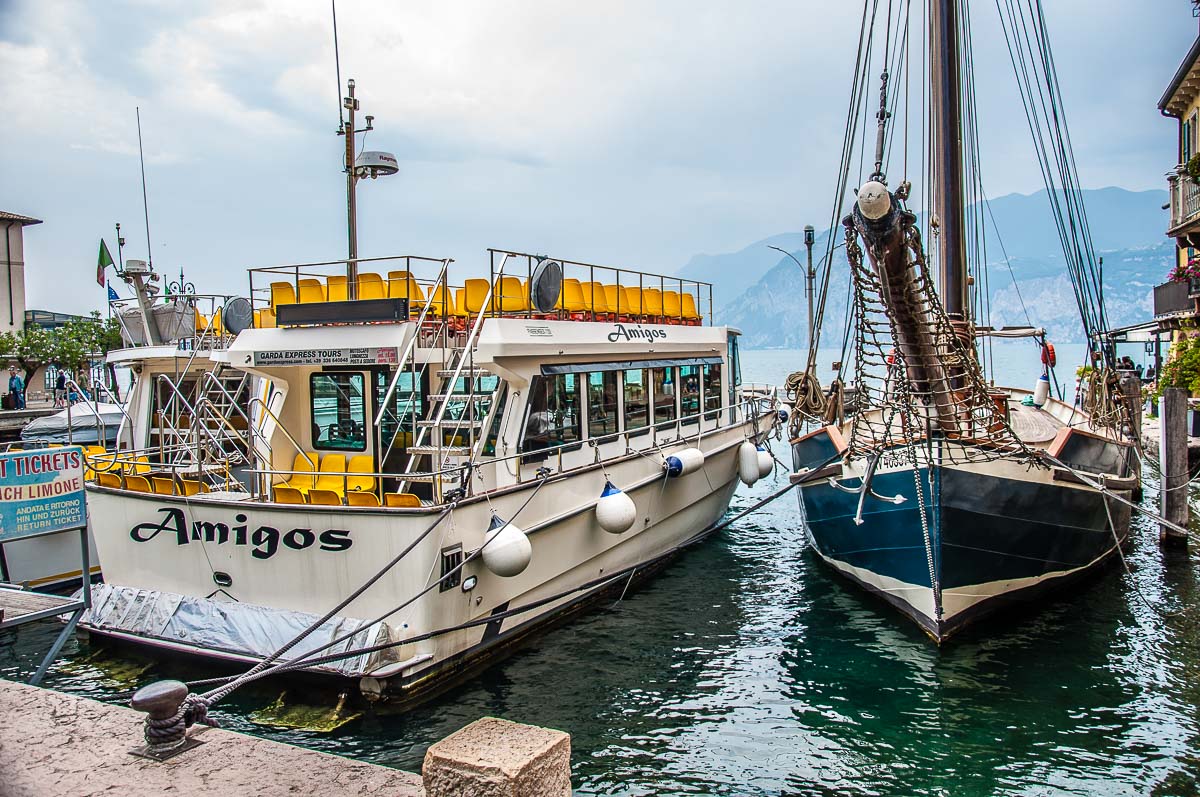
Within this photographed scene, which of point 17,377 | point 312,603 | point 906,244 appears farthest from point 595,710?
point 17,377

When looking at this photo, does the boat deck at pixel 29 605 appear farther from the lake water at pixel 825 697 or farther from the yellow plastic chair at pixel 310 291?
the yellow plastic chair at pixel 310 291

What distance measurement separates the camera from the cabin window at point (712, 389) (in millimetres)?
16641

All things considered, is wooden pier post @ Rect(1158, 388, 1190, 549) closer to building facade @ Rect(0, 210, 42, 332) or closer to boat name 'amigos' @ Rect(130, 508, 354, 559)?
boat name 'amigos' @ Rect(130, 508, 354, 559)

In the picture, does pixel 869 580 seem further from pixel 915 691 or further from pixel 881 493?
pixel 915 691

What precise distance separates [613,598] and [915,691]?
14.9 feet

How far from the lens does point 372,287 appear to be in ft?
38.2

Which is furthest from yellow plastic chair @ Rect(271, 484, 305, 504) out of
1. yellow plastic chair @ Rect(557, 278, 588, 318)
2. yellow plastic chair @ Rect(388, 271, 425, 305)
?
yellow plastic chair @ Rect(557, 278, 588, 318)

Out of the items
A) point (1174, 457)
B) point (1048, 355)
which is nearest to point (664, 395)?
point (1048, 355)

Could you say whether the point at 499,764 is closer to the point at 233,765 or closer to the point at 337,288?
the point at 233,765

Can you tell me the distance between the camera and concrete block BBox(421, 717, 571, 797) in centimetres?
397

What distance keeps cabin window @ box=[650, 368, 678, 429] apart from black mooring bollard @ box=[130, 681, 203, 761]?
377 inches

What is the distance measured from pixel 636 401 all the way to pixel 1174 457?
8.94 metres

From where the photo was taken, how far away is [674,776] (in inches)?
301

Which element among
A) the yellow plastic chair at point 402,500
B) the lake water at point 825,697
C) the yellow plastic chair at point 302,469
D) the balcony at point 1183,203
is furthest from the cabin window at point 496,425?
the balcony at point 1183,203
